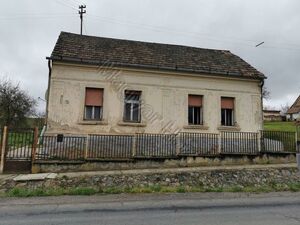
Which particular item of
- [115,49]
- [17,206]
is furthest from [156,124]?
[17,206]

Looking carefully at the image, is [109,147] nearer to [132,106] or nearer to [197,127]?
[132,106]

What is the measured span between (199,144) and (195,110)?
265cm

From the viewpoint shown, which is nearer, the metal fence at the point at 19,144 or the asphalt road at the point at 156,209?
the asphalt road at the point at 156,209

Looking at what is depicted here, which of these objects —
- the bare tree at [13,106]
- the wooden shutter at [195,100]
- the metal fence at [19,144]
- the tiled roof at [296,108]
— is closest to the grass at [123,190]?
the metal fence at [19,144]

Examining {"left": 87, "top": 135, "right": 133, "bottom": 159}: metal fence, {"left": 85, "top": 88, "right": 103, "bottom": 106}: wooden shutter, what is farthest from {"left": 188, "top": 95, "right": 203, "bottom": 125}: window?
{"left": 85, "top": 88, "right": 103, "bottom": 106}: wooden shutter

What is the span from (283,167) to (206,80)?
630 centimetres

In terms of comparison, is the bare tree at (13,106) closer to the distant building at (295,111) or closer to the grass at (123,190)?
the grass at (123,190)

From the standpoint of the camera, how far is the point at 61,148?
12.3 meters

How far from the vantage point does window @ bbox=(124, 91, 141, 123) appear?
15.3 metres

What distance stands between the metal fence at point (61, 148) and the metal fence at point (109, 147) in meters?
0.40

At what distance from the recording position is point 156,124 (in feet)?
50.4

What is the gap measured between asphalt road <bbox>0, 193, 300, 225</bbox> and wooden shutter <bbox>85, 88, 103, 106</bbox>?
729 centimetres

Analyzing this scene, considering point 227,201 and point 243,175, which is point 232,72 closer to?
point 243,175

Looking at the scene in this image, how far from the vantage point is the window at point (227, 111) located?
54.4ft
